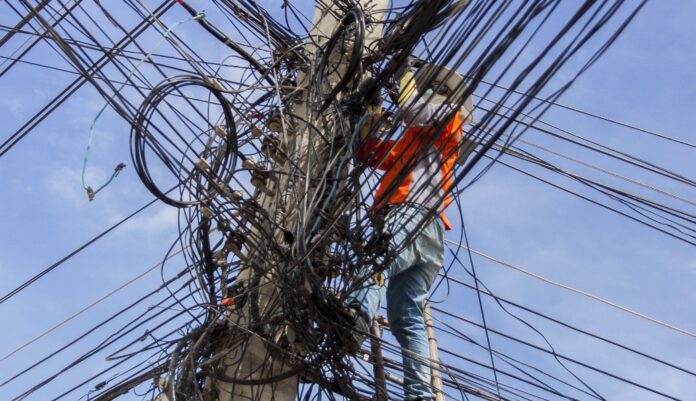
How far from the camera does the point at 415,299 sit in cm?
573

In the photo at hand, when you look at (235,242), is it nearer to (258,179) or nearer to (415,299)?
(258,179)

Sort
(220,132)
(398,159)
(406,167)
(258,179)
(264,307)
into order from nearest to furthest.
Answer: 1. (406,167)
2. (398,159)
3. (264,307)
4. (258,179)
5. (220,132)

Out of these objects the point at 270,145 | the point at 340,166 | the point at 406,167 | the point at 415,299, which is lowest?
the point at 415,299

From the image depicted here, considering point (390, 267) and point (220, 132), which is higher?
point (220, 132)

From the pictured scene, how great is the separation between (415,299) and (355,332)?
48 centimetres

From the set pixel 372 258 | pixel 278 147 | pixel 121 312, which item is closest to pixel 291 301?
pixel 372 258

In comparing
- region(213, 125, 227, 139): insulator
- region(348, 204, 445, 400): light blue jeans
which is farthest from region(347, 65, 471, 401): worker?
region(213, 125, 227, 139): insulator

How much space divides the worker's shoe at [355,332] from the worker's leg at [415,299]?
0.22 m

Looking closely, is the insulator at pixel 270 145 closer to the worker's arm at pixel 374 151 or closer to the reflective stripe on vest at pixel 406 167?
the worker's arm at pixel 374 151

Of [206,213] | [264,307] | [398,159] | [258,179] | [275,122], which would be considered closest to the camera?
[398,159]

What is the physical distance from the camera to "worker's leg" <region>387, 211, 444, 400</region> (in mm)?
5406

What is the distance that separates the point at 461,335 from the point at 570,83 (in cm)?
272

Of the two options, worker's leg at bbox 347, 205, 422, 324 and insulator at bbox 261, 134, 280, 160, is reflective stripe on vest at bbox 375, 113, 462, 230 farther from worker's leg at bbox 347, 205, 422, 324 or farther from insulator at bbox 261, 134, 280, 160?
insulator at bbox 261, 134, 280, 160

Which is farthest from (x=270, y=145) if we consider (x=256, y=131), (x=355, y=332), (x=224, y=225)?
(x=355, y=332)
